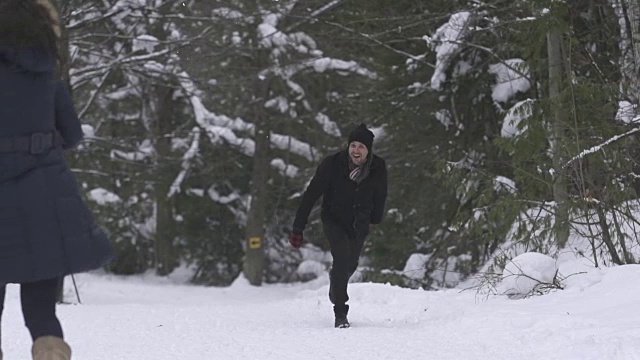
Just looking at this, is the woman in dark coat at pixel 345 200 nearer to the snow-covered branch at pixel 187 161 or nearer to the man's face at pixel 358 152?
the man's face at pixel 358 152

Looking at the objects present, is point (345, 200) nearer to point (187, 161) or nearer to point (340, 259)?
point (340, 259)

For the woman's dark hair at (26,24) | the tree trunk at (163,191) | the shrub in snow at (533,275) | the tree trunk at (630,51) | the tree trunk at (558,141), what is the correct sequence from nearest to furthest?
the woman's dark hair at (26,24), the shrub in snow at (533,275), the tree trunk at (558,141), the tree trunk at (630,51), the tree trunk at (163,191)

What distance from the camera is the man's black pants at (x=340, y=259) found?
8.34m

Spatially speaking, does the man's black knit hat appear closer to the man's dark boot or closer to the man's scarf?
the man's scarf

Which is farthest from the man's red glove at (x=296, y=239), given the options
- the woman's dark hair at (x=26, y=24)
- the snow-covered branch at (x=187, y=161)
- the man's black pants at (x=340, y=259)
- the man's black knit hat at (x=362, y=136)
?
the snow-covered branch at (x=187, y=161)

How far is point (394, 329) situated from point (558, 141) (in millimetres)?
3868

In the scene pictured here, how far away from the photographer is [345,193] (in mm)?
8461

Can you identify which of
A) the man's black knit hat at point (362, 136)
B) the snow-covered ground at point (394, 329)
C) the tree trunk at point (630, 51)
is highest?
the tree trunk at point (630, 51)

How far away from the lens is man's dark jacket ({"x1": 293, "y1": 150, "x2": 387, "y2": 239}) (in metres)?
8.45

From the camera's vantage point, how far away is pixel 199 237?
28.9 meters

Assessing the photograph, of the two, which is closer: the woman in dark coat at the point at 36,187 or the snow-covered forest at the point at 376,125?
the woman in dark coat at the point at 36,187

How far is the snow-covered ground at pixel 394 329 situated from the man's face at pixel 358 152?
1.35 metres

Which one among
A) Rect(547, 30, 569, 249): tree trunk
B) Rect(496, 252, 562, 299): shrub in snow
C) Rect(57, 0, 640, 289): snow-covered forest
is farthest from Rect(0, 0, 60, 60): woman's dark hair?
Rect(547, 30, 569, 249): tree trunk

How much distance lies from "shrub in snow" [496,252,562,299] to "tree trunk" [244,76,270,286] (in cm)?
1622
